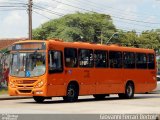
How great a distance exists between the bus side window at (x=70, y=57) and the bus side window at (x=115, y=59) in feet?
11.0

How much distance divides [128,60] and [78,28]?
63260mm

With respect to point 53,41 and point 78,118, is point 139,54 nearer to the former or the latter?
point 53,41

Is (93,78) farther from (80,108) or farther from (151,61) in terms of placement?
(80,108)

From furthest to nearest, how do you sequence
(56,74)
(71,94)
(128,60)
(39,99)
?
1. (128,60)
2. (39,99)
3. (71,94)
4. (56,74)

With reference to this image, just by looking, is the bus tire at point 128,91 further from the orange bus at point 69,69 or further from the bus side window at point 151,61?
the bus side window at point 151,61

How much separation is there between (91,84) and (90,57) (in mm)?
1401

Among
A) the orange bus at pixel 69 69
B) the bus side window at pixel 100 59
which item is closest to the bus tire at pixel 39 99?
the orange bus at pixel 69 69

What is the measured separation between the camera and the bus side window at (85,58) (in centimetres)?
2665

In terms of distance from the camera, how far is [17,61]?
25406mm

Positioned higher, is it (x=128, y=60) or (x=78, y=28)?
(x=78, y=28)

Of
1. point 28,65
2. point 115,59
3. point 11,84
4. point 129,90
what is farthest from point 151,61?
point 11,84

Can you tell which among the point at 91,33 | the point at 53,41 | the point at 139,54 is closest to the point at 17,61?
the point at 53,41

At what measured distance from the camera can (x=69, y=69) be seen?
1017 inches

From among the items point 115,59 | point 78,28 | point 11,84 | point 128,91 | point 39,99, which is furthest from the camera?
point 78,28
